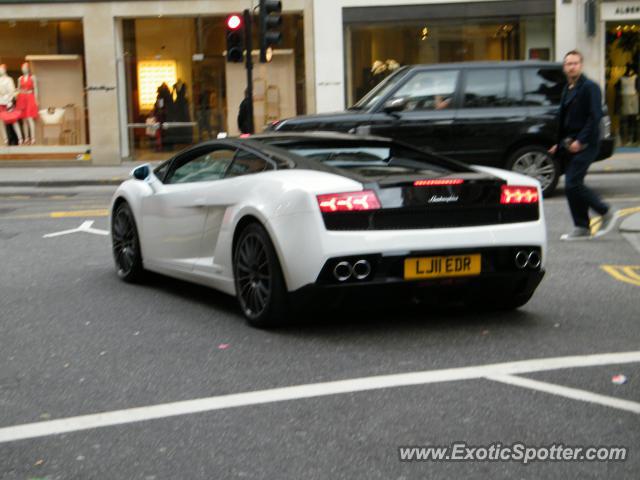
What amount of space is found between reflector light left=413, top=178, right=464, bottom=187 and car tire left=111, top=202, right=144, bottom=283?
3.06 metres

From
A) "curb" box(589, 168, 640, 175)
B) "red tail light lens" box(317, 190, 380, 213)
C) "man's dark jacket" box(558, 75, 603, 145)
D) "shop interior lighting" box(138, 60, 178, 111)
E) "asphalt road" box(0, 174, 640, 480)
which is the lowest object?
"asphalt road" box(0, 174, 640, 480)

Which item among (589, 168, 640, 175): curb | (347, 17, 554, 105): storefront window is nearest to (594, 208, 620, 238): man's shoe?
(589, 168, 640, 175): curb

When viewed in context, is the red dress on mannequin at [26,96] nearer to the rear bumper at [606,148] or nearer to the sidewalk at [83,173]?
the sidewalk at [83,173]

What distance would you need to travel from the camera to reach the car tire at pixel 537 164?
15875 millimetres

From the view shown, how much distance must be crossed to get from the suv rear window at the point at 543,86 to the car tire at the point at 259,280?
374 inches

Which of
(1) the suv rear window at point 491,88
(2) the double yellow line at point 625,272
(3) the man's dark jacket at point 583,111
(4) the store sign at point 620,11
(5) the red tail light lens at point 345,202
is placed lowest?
(2) the double yellow line at point 625,272

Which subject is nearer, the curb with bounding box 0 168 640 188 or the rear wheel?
the rear wheel

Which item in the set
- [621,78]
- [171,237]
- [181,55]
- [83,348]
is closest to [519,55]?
[621,78]

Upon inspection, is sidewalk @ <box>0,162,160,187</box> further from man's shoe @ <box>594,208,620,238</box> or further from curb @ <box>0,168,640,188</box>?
man's shoe @ <box>594,208,620,238</box>

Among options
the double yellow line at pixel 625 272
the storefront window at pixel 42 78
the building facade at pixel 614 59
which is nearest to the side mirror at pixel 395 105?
the double yellow line at pixel 625 272

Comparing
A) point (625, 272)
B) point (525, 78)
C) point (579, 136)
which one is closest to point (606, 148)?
point (525, 78)

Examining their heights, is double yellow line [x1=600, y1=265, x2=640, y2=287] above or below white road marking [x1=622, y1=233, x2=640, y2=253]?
below

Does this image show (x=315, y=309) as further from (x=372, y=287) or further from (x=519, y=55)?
(x=519, y=55)

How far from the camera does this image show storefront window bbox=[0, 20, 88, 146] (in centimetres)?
2806
